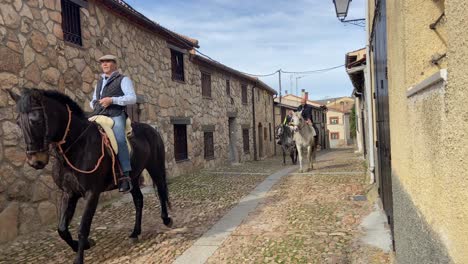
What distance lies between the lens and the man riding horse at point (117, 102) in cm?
522

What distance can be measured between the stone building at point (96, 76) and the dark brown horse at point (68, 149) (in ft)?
5.84

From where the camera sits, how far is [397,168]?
3.40 m

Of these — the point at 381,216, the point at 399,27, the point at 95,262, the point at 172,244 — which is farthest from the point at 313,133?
the point at 399,27

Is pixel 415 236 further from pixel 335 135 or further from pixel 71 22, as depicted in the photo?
pixel 335 135

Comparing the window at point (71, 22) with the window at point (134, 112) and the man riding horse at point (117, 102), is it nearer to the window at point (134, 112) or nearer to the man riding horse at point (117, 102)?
the window at point (134, 112)

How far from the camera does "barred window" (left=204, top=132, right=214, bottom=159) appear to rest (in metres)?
16.1

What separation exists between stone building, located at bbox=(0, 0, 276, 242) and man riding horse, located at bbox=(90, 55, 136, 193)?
182cm

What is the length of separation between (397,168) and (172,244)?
11.2ft

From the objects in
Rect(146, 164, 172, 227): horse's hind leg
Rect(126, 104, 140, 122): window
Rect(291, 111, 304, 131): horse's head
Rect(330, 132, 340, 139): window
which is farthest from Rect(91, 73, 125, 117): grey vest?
Rect(330, 132, 340, 139): window

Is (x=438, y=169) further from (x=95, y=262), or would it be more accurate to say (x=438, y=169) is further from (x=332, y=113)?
(x=332, y=113)

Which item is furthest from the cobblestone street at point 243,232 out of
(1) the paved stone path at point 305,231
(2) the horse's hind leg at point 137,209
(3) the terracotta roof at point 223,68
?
(3) the terracotta roof at point 223,68

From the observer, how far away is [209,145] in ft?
53.8

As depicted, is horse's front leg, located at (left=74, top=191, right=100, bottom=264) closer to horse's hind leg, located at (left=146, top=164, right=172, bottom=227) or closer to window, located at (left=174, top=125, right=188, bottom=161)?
horse's hind leg, located at (left=146, top=164, right=172, bottom=227)

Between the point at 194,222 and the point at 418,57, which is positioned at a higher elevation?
the point at 418,57
